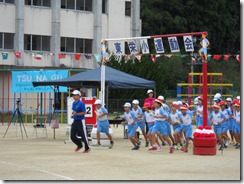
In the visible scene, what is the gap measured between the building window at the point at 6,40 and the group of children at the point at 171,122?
2767cm

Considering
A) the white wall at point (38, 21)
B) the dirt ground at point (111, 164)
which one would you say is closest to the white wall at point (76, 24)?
the white wall at point (38, 21)

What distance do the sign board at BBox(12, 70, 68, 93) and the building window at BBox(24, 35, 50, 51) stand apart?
18.2 m

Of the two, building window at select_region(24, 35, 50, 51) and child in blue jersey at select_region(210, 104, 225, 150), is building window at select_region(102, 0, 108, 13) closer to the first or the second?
building window at select_region(24, 35, 50, 51)

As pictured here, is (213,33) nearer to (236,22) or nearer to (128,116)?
(236,22)

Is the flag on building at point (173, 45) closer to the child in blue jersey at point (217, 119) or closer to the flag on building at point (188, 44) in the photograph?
the flag on building at point (188, 44)

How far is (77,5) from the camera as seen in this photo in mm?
52281

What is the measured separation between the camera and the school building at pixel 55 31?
1896 inches

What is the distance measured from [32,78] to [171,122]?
11.8 m

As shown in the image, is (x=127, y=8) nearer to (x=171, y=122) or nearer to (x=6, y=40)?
(x=6, y=40)

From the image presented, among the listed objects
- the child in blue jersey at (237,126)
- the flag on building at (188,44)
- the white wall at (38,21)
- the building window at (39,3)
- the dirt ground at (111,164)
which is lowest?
the dirt ground at (111,164)

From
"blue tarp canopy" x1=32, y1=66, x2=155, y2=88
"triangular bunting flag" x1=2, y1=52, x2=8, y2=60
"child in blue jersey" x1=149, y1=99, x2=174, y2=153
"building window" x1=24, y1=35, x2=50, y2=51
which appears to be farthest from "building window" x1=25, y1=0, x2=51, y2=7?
"child in blue jersey" x1=149, y1=99, x2=174, y2=153

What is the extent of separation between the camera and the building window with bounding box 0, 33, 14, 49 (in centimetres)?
4837

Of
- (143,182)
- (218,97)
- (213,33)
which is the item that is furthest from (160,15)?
(143,182)

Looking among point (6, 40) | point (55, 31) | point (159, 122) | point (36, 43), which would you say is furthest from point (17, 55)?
point (159, 122)
